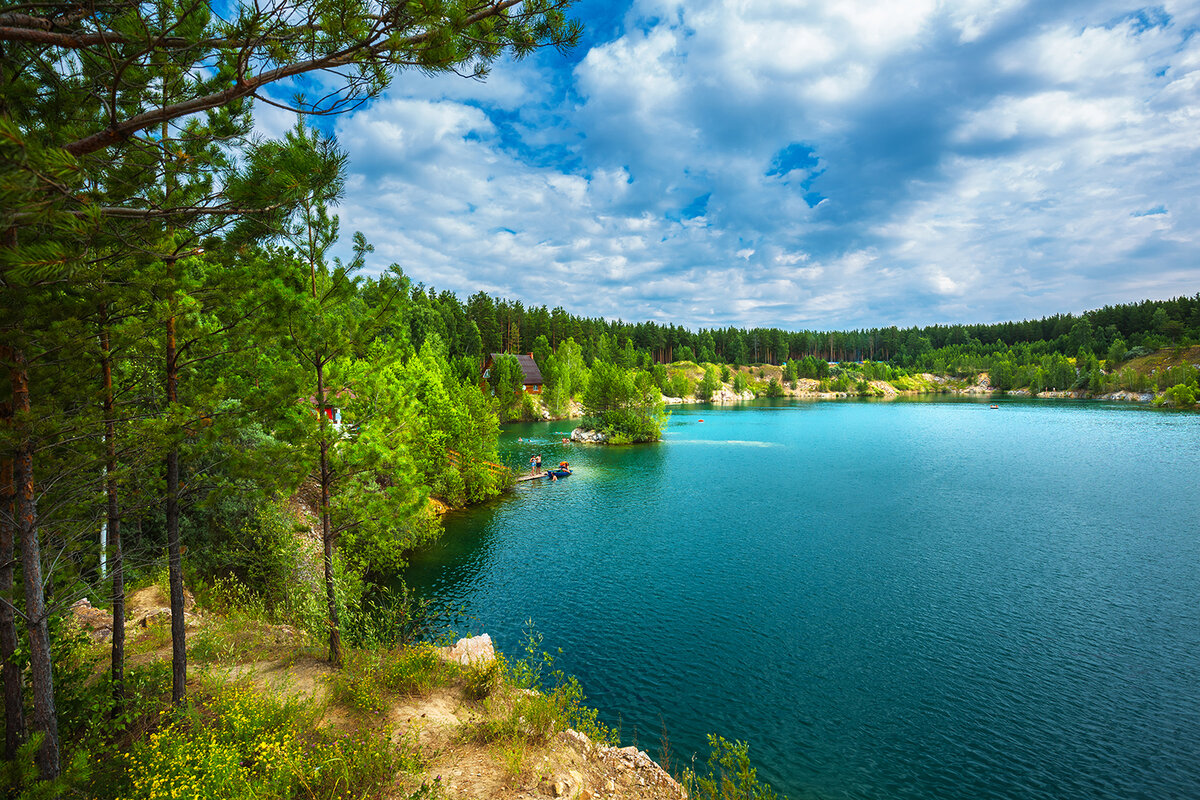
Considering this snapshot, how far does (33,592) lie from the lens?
6.25 meters

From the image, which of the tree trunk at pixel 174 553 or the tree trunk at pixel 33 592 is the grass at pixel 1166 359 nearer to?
the tree trunk at pixel 174 553

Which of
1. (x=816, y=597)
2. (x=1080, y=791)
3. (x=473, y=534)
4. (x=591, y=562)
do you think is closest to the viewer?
(x=1080, y=791)

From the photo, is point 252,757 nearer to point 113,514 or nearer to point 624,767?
point 113,514

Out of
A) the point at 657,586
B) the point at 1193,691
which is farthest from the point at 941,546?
the point at 657,586

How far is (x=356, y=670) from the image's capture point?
12.1 m

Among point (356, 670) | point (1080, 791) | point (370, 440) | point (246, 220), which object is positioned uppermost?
point (246, 220)

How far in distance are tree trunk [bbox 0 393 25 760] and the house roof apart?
89.4 meters

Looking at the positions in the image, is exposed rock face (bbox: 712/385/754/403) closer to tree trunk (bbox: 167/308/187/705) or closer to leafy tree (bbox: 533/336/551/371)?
leafy tree (bbox: 533/336/551/371)

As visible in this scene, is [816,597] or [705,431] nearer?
[816,597]

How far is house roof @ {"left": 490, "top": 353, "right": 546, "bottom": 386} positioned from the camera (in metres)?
97.9

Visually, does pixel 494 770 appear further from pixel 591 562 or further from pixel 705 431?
pixel 705 431

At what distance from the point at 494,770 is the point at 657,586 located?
51.6 feet

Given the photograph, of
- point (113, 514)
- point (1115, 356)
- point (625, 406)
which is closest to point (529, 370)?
point (625, 406)

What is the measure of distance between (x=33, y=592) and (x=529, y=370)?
9512 centimetres
